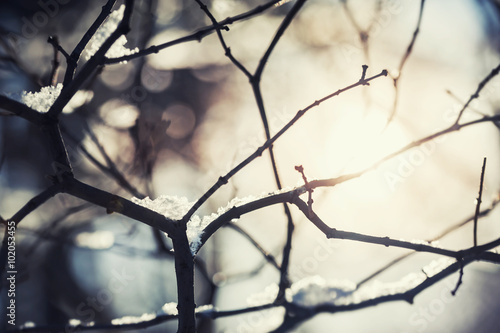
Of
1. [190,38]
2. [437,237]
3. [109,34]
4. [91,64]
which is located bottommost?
[437,237]

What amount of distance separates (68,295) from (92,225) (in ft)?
9.37

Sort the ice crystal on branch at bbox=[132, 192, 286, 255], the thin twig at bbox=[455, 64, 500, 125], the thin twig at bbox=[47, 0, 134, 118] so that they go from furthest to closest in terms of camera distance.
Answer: the thin twig at bbox=[455, 64, 500, 125]
the ice crystal on branch at bbox=[132, 192, 286, 255]
the thin twig at bbox=[47, 0, 134, 118]

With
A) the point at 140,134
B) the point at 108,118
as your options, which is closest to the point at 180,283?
the point at 140,134

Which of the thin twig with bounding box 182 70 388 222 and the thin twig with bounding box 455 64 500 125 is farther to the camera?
the thin twig with bounding box 455 64 500 125

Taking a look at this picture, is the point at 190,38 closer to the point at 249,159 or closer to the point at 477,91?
the point at 249,159

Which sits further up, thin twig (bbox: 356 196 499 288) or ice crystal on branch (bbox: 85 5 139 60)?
ice crystal on branch (bbox: 85 5 139 60)

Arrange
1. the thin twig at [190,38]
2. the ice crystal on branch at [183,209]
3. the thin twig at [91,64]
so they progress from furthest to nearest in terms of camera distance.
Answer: the ice crystal on branch at [183,209] → the thin twig at [190,38] → the thin twig at [91,64]

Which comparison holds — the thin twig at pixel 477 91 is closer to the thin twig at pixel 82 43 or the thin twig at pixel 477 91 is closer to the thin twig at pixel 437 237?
the thin twig at pixel 437 237

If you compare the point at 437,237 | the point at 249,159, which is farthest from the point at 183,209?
the point at 437,237

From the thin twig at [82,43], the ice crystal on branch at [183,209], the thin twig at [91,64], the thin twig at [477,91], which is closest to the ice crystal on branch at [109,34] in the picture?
the thin twig at [82,43]

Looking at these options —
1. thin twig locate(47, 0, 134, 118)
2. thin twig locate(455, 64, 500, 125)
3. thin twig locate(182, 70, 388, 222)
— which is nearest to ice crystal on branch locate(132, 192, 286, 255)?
thin twig locate(182, 70, 388, 222)

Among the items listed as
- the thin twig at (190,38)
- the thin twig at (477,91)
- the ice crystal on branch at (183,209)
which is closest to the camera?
the thin twig at (190,38)

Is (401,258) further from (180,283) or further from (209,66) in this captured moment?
(209,66)

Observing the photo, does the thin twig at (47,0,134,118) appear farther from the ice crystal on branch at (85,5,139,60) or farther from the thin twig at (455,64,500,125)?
the thin twig at (455,64,500,125)
